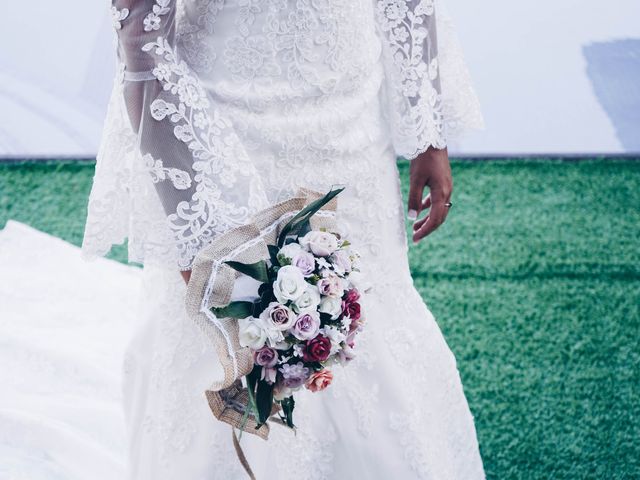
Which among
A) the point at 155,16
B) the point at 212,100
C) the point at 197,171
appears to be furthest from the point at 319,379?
the point at 155,16

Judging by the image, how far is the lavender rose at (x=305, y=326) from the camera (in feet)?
3.64

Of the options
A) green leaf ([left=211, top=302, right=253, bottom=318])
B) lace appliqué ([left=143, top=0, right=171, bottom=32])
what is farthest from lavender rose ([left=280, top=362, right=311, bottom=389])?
lace appliqué ([left=143, top=0, right=171, bottom=32])

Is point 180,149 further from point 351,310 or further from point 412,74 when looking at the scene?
point 412,74

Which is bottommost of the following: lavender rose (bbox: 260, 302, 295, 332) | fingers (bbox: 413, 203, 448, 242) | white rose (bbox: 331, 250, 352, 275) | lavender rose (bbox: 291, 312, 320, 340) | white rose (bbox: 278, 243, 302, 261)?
fingers (bbox: 413, 203, 448, 242)

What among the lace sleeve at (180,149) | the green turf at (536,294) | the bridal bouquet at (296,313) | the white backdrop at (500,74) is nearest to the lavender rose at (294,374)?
the bridal bouquet at (296,313)

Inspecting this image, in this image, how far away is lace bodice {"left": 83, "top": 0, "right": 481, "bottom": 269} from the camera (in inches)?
48.9

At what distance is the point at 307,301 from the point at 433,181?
65 centimetres

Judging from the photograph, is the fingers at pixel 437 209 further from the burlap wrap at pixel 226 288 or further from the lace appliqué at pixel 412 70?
the burlap wrap at pixel 226 288

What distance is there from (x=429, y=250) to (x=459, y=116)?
155 cm

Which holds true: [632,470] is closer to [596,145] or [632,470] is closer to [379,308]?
[379,308]

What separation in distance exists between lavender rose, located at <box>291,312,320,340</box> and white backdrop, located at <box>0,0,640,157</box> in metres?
2.93

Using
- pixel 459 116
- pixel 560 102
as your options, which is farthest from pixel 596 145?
pixel 459 116

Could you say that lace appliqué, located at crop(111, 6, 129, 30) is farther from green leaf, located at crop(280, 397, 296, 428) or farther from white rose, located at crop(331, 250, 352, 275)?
green leaf, located at crop(280, 397, 296, 428)

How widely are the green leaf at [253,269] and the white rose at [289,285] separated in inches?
1.2
